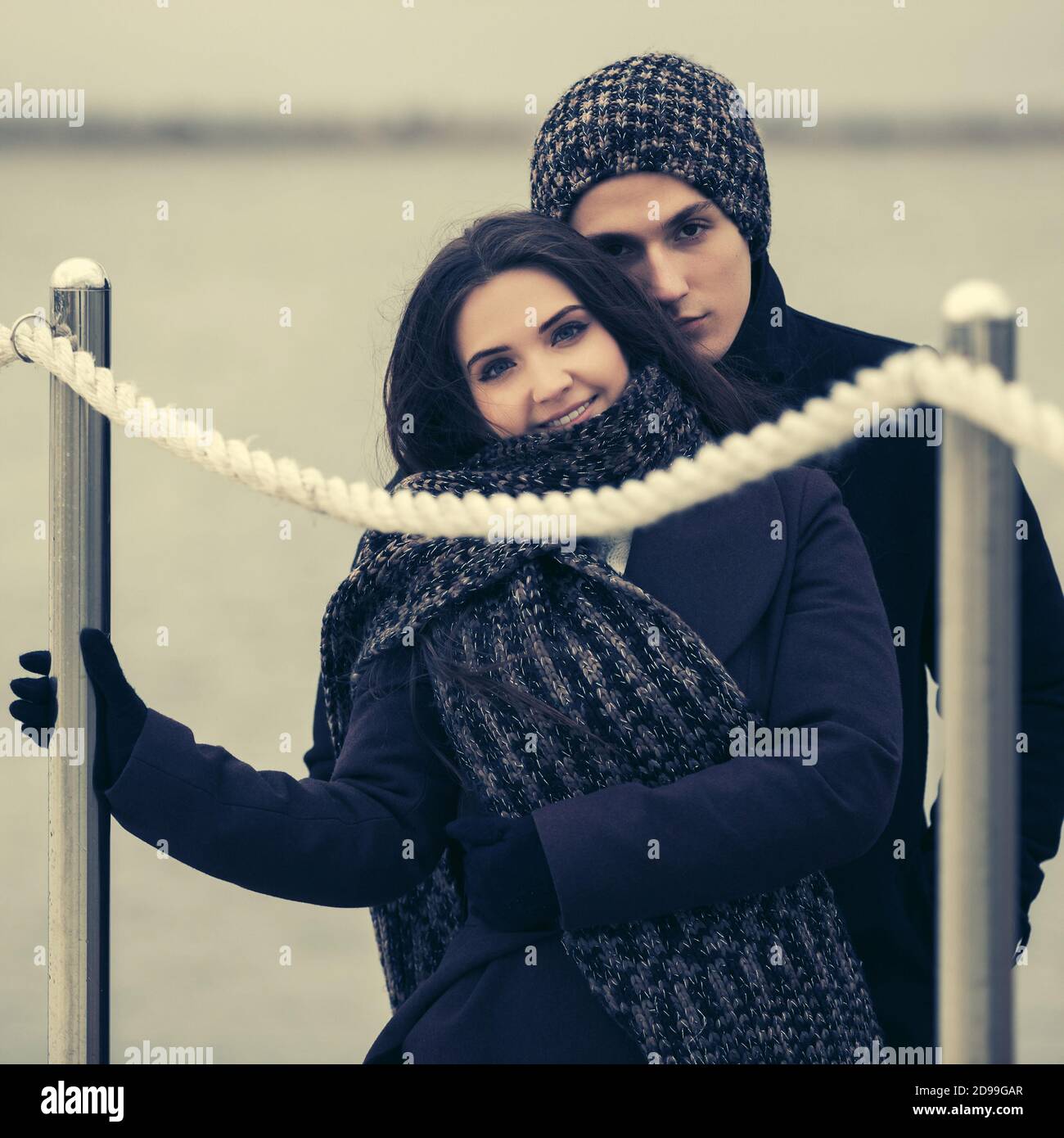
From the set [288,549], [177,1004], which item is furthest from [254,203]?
[177,1004]

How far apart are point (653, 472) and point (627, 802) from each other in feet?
0.87

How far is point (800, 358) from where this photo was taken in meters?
1.91

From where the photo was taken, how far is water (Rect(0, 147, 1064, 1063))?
3.10 meters

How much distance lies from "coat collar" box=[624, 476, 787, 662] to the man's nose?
Result: 325mm

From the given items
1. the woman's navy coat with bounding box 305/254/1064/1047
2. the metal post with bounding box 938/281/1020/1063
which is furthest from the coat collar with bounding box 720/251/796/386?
the metal post with bounding box 938/281/1020/1063

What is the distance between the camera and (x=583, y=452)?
1503mm

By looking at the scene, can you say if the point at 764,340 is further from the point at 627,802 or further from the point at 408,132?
the point at 408,132

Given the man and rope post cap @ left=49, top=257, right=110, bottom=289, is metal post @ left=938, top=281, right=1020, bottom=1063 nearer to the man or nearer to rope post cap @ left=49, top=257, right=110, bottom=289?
the man

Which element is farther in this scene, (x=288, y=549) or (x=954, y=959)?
(x=288, y=549)

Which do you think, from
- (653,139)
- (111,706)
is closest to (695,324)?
(653,139)

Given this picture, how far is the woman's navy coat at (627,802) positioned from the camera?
1.35 m
